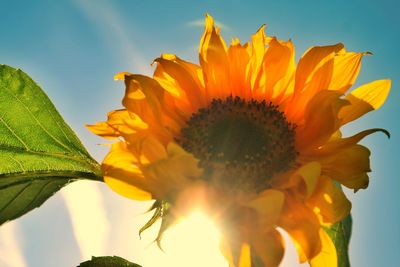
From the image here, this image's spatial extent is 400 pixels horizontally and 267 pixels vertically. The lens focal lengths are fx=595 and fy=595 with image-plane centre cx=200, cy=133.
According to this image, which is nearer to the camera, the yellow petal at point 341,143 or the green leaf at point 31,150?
the yellow petal at point 341,143

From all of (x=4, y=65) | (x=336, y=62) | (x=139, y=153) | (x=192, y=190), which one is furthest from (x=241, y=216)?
(x=4, y=65)

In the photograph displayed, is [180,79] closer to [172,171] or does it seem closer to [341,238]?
[172,171]

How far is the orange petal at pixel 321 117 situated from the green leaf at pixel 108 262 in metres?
0.76

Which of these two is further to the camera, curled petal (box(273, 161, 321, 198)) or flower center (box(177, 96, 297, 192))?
flower center (box(177, 96, 297, 192))

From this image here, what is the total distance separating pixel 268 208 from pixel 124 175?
44 centimetres

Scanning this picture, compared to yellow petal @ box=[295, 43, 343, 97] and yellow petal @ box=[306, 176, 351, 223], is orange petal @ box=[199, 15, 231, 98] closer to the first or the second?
yellow petal @ box=[295, 43, 343, 97]

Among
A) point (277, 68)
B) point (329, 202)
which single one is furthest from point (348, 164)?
point (277, 68)

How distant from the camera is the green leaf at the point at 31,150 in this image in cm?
205

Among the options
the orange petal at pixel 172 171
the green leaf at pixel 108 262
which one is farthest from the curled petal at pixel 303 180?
the green leaf at pixel 108 262

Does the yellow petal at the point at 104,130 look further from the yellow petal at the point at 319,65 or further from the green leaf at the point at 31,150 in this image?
the yellow petal at the point at 319,65

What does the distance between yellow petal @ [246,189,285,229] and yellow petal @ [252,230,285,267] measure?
0.06 meters

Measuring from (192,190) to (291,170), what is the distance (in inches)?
24.7

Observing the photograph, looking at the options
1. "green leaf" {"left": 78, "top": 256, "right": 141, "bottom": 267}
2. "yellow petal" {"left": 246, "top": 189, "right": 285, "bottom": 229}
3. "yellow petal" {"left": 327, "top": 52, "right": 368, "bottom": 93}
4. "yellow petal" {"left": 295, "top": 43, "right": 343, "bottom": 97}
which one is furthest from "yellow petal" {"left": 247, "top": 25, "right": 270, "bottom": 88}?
"green leaf" {"left": 78, "top": 256, "right": 141, "bottom": 267}

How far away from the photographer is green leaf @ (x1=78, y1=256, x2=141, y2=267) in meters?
2.00
